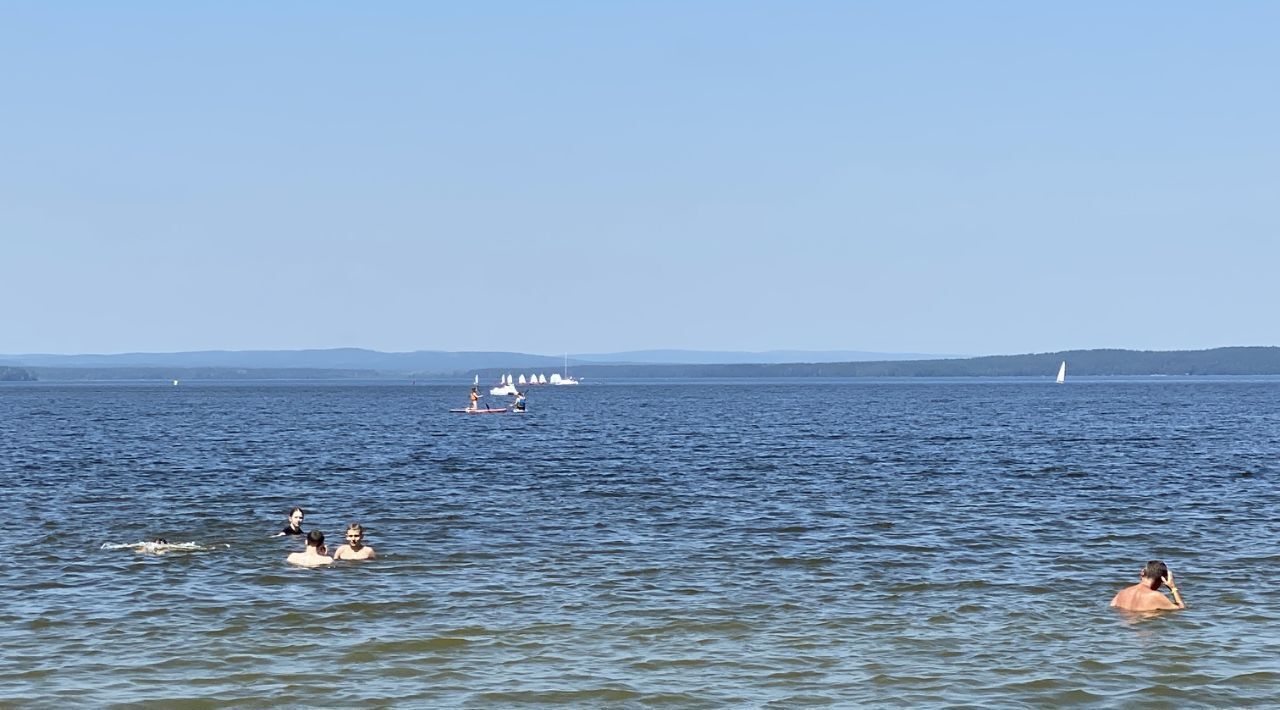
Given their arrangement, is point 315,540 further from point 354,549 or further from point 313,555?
point 354,549

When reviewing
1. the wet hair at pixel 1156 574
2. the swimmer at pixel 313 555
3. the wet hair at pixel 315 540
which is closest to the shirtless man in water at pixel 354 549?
the swimmer at pixel 313 555

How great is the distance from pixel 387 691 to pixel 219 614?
705 cm

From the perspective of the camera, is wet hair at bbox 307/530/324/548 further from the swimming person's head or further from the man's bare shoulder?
the man's bare shoulder

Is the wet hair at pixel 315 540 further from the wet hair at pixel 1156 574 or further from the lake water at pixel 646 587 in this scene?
the wet hair at pixel 1156 574

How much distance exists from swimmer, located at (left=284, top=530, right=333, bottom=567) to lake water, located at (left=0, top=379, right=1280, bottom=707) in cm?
49

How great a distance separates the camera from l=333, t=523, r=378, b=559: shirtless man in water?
106ft

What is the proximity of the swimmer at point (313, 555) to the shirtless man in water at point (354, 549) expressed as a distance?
39 cm

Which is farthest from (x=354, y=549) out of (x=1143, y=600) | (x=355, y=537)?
(x=1143, y=600)

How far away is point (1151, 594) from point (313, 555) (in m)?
17.4

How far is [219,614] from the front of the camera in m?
26.0

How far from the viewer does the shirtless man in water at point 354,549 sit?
106ft

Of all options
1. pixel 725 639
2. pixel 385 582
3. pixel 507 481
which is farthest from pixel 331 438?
pixel 725 639

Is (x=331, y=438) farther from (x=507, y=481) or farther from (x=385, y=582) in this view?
(x=385, y=582)

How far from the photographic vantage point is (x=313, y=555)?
31.5 m
